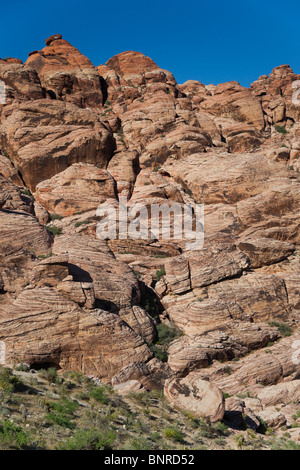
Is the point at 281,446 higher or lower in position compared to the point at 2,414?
lower

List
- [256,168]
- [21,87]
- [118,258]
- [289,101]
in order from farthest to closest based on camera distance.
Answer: [289,101]
[21,87]
[256,168]
[118,258]

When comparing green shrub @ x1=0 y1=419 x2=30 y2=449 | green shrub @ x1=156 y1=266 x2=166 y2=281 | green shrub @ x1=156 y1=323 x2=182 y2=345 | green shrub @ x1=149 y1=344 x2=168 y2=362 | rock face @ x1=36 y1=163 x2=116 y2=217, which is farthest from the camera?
rock face @ x1=36 y1=163 x2=116 y2=217

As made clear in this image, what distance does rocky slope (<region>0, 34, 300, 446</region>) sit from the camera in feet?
68.7

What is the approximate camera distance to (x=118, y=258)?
3269 centimetres

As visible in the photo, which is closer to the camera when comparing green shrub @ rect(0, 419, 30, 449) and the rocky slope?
green shrub @ rect(0, 419, 30, 449)

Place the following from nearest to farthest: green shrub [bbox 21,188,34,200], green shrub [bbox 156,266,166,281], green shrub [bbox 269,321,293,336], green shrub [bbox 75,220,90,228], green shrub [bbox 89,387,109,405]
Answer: green shrub [bbox 89,387,109,405], green shrub [bbox 269,321,293,336], green shrub [bbox 156,266,166,281], green shrub [bbox 75,220,90,228], green shrub [bbox 21,188,34,200]

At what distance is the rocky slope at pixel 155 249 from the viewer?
21.0 m

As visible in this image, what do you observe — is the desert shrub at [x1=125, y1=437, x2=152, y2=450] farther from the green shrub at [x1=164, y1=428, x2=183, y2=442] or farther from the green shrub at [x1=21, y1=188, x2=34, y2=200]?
the green shrub at [x1=21, y1=188, x2=34, y2=200]

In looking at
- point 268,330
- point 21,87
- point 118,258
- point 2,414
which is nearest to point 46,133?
point 21,87

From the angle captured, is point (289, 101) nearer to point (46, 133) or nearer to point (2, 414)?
point (46, 133)

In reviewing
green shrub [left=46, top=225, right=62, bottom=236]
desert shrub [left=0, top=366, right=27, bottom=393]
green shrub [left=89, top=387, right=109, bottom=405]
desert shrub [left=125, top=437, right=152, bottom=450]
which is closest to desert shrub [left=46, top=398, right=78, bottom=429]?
green shrub [left=89, top=387, right=109, bottom=405]

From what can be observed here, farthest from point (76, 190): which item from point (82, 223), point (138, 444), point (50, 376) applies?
point (138, 444)

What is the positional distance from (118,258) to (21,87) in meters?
34.1

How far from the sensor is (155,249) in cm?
3497
